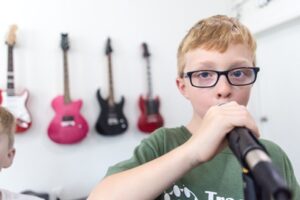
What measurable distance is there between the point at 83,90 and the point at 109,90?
0.58ft

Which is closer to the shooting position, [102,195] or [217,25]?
[102,195]

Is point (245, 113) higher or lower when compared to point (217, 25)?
lower

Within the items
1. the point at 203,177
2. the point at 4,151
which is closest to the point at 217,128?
the point at 203,177

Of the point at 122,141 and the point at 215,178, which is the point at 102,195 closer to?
the point at 215,178

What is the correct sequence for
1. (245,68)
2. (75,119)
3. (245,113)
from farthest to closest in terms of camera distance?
(75,119) < (245,68) < (245,113)

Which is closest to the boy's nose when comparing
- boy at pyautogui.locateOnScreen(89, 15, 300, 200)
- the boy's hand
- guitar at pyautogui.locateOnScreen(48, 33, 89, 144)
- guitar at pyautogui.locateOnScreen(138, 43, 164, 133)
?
boy at pyautogui.locateOnScreen(89, 15, 300, 200)

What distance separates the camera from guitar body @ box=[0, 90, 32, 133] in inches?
68.6

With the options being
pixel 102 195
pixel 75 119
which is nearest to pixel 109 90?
pixel 75 119

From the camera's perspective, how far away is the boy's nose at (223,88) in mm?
526

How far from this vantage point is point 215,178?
0.61 meters

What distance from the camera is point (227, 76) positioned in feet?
1.77

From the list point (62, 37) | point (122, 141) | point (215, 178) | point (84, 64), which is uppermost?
point (62, 37)

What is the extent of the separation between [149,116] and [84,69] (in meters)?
0.57

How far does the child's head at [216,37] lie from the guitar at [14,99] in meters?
1.39
